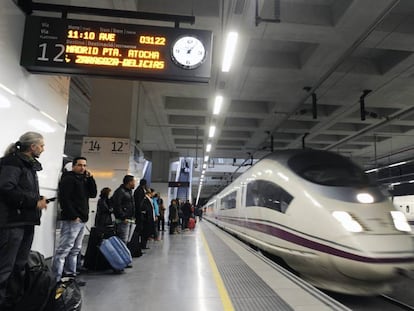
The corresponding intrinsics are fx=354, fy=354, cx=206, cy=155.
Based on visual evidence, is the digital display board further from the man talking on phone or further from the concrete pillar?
the concrete pillar

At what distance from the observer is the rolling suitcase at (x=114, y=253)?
499cm

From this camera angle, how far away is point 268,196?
21.8 feet

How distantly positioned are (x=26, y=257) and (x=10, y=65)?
1.97m

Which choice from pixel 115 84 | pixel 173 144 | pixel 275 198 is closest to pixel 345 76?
pixel 275 198

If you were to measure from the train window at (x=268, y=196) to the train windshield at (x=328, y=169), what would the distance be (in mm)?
456

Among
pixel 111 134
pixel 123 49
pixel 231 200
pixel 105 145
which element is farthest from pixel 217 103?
pixel 123 49

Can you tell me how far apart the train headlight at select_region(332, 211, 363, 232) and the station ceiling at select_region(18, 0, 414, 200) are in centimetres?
251

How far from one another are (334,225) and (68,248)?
328cm

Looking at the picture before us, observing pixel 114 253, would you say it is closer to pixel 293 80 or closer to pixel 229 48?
pixel 229 48

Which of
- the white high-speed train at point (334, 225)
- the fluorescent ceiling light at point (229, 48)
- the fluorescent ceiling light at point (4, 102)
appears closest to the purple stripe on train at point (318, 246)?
the white high-speed train at point (334, 225)

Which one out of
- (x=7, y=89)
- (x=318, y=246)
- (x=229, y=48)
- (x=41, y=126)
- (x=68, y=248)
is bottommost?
(x=68, y=248)

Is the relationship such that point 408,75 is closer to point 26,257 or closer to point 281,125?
point 281,125

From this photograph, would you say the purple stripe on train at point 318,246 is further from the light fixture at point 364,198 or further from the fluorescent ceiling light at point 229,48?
the fluorescent ceiling light at point 229,48

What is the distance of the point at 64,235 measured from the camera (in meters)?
4.23
